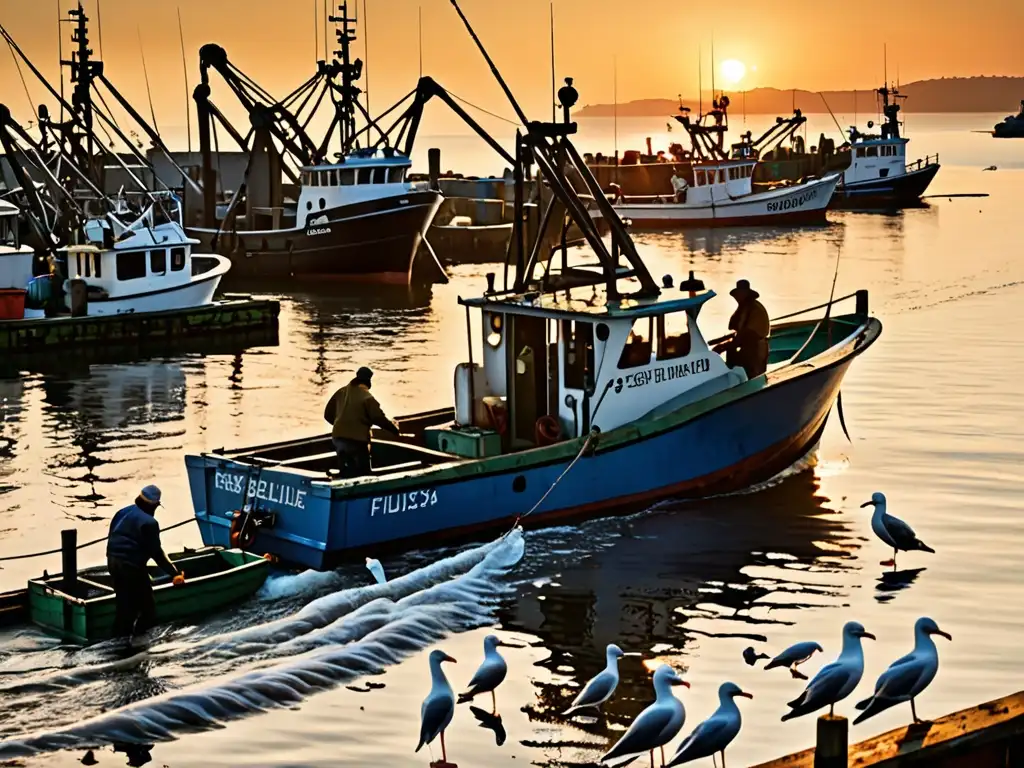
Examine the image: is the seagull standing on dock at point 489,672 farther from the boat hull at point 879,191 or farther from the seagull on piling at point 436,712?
the boat hull at point 879,191

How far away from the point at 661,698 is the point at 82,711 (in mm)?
4688

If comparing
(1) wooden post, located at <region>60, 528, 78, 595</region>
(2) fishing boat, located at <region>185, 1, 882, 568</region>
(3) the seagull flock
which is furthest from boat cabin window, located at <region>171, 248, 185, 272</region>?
(3) the seagull flock

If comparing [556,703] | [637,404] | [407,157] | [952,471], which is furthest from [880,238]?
[556,703]

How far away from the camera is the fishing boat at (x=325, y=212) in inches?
1875

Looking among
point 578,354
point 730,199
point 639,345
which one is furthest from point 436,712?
point 730,199

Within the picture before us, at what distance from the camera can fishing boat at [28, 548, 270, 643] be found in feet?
45.8

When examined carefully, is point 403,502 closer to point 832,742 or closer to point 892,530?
point 892,530

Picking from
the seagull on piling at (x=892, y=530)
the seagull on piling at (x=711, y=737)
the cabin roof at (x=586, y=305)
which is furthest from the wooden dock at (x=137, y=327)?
the seagull on piling at (x=711, y=737)

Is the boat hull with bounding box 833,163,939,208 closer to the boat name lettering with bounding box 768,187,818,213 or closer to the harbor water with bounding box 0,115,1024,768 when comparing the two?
the boat name lettering with bounding box 768,187,818,213

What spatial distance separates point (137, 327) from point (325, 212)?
45.4 ft

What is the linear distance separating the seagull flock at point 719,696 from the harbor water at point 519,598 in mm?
554

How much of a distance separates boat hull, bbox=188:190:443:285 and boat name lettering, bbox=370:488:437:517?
31.2 meters

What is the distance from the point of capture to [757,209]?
76.6m

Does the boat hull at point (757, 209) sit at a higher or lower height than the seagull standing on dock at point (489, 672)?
higher
